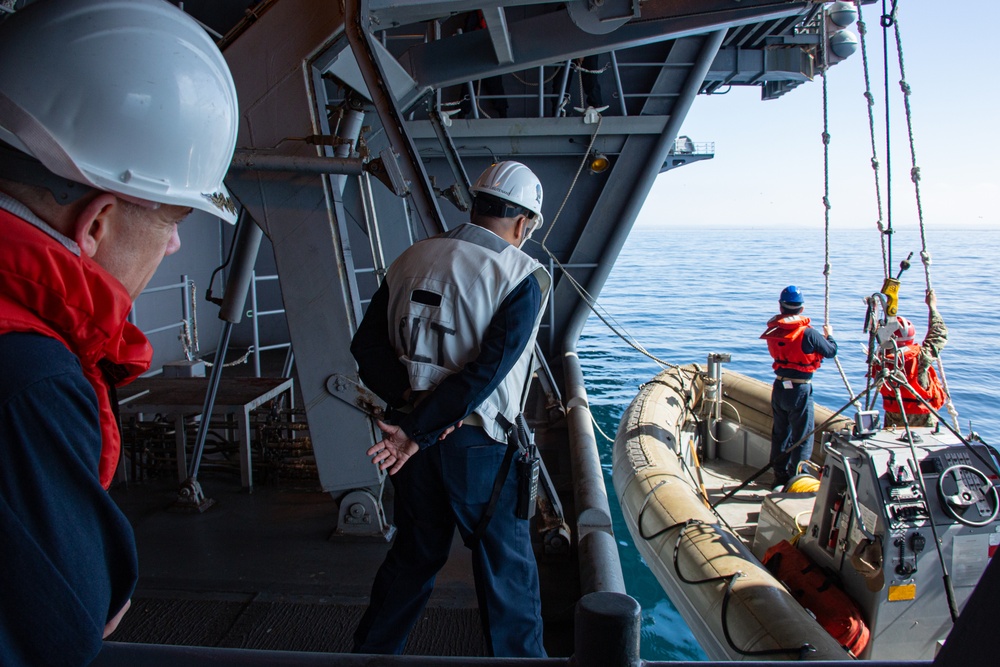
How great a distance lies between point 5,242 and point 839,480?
5.66m

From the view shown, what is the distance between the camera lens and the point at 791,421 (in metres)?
8.14

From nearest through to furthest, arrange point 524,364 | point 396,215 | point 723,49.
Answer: point 524,364
point 396,215
point 723,49

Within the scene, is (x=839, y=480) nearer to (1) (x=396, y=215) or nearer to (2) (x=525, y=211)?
(2) (x=525, y=211)

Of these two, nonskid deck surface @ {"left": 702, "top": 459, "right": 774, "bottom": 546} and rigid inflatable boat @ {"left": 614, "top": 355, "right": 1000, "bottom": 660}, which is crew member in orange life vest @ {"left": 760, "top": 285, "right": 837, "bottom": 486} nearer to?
nonskid deck surface @ {"left": 702, "top": 459, "right": 774, "bottom": 546}

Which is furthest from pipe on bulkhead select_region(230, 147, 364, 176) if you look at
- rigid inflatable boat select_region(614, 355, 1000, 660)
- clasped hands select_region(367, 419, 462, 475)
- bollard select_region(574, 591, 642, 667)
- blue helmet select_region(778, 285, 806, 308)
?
blue helmet select_region(778, 285, 806, 308)

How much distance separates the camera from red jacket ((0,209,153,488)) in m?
0.88

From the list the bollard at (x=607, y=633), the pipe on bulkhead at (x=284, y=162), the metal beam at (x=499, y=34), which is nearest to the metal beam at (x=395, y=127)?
the pipe on bulkhead at (x=284, y=162)

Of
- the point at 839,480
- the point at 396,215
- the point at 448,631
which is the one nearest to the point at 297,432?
the point at 396,215

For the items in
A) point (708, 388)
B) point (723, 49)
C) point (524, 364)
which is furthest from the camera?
point (723, 49)

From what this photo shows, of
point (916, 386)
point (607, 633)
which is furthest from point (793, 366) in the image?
point (607, 633)

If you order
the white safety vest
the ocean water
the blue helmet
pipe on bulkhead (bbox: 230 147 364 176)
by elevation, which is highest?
pipe on bulkhead (bbox: 230 147 364 176)

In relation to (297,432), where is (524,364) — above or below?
above

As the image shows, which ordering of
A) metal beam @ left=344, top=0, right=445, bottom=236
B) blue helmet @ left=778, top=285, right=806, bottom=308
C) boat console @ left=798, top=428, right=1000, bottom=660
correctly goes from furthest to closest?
blue helmet @ left=778, top=285, right=806, bottom=308 < boat console @ left=798, top=428, right=1000, bottom=660 < metal beam @ left=344, top=0, right=445, bottom=236

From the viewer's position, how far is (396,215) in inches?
244
